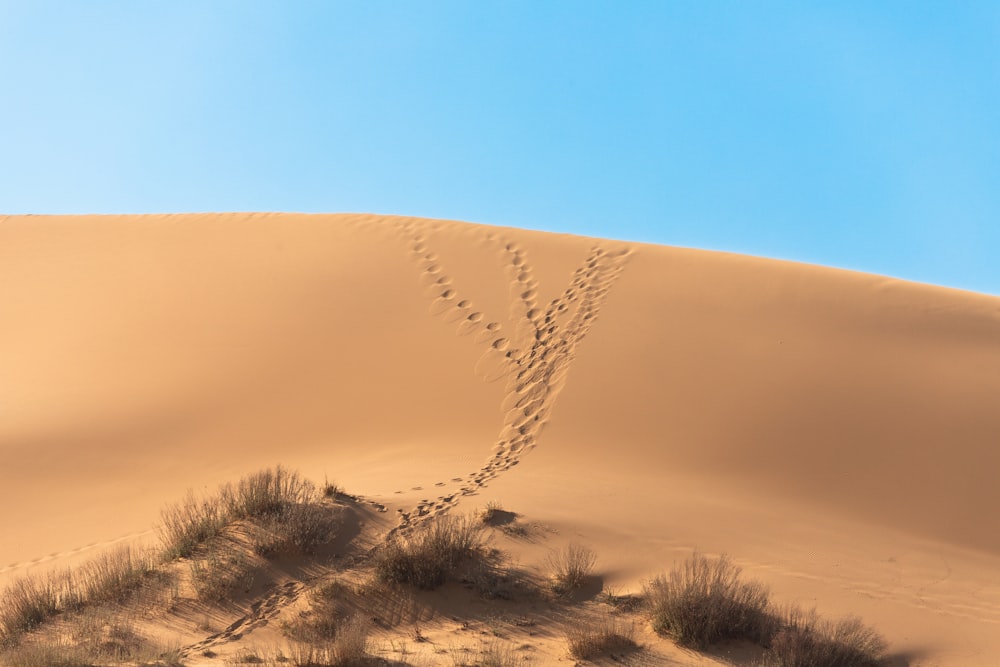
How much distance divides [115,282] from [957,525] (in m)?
16.9

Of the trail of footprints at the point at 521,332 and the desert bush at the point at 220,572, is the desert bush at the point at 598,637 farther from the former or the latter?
the desert bush at the point at 220,572

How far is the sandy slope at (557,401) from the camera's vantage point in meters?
9.06

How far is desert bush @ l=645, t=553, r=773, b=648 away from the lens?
21.2 feet

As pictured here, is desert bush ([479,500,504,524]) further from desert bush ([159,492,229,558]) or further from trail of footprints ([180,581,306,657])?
desert bush ([159,492,229,558])

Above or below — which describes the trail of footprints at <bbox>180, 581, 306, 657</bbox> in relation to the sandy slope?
below

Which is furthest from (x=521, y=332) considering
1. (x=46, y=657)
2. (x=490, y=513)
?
(x=46, y=657)

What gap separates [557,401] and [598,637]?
268 inches

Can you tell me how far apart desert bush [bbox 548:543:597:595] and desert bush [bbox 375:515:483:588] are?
2.40 ft

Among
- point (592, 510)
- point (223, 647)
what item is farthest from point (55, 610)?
point (592, 510)

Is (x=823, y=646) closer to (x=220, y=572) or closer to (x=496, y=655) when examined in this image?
(x=496, y=655)

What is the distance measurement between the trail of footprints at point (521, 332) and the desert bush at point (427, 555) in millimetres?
1094

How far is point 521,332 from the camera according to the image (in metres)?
15.3

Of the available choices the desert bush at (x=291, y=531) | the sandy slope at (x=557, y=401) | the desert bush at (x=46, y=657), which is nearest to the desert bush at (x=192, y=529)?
the desert bush at (x=291, y=531)

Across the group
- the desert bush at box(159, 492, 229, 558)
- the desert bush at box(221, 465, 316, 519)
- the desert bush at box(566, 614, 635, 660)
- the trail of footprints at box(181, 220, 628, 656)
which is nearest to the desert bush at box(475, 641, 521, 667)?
the desert bush at box(566, 614, 635, 660)
